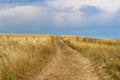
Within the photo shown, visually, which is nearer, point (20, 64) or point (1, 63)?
point (1, 63)

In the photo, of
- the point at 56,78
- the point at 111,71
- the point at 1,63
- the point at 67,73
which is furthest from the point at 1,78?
the point at 111,71

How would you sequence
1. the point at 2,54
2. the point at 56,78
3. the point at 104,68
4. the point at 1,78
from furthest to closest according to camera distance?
the point at 104,68, the point at 2,54, the point at 56,78, the point at 1,78

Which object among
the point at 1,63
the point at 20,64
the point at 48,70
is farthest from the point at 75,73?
the point at 1,63

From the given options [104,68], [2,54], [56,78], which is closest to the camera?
[56,78]

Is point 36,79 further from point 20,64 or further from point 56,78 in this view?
point 20,64

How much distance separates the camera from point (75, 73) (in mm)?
18859

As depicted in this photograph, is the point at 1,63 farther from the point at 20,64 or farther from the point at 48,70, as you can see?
the point at 48,70

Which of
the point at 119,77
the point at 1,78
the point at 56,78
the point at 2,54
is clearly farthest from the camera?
the point at 2,54

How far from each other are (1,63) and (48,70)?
167 inches

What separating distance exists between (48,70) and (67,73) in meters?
1.63

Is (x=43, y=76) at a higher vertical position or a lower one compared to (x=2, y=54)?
lower

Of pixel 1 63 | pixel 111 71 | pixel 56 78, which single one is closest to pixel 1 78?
pixel 1 63

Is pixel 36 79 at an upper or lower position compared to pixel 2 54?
lower

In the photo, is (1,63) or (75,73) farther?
(75,73)
